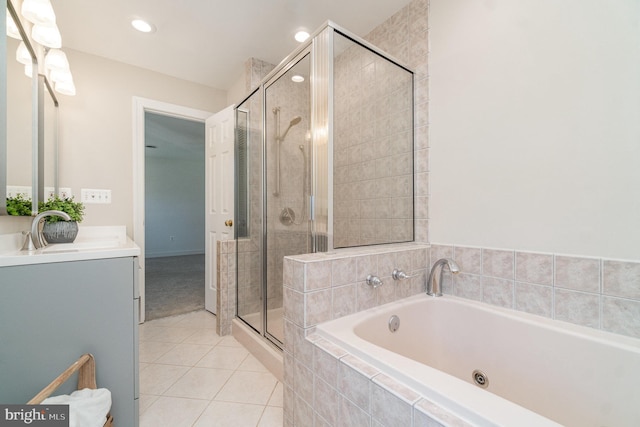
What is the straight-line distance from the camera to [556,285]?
1.18m

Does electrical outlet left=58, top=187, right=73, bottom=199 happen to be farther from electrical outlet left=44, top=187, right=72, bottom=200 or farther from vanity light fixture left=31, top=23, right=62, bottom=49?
vanity light fixture left=31, top=23, right=62, bottom=49

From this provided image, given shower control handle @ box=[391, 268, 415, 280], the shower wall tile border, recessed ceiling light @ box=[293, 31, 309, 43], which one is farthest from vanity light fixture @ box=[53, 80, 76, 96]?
shower control handle @ box=[391, 268, 415, 280]

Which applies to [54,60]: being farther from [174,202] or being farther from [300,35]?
[174,202]

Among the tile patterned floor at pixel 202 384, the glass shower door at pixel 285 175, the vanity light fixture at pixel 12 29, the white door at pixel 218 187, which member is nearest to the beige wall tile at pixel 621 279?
the glass shower door at pixel 285 175

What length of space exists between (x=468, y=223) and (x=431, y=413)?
1101 millimetres

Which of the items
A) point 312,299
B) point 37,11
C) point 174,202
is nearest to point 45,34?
point 37,11

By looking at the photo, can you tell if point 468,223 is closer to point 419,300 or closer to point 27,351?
point 419,300

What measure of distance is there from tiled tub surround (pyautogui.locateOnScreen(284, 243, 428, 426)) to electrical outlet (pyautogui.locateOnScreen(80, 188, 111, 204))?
84.7 inches

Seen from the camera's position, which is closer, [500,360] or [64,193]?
[500,360]

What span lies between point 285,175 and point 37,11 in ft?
4.90

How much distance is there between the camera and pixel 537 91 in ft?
4.05

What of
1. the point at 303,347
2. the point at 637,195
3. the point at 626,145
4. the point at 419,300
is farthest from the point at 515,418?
the point at 626,145

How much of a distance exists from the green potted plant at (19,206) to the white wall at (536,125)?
242 centimetres

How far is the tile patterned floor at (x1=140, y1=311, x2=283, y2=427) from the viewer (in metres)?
1.33
